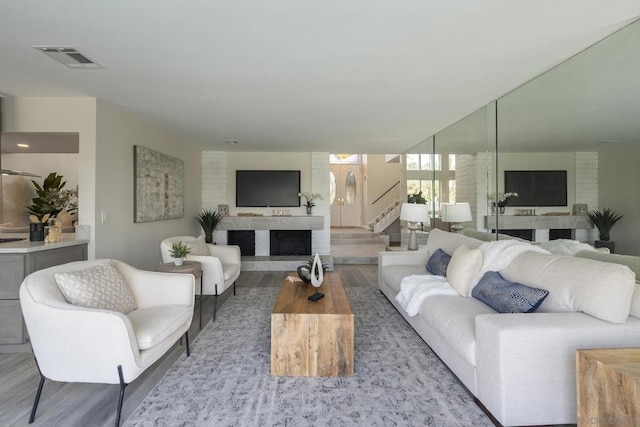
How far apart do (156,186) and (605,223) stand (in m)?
5.19

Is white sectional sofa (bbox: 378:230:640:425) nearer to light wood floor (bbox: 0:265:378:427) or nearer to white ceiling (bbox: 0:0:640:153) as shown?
white ceiling (bbox: 0:0:640:153)

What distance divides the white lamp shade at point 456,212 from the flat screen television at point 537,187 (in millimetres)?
848

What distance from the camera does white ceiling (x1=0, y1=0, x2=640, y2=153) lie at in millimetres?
1917

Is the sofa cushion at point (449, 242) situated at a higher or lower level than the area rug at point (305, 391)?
A: higher

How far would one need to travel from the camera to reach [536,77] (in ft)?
9.78

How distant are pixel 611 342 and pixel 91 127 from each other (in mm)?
4717

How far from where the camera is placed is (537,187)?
3.14 m

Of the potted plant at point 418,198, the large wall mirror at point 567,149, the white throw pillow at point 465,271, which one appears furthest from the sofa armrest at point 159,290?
the potted plant at point 418,198

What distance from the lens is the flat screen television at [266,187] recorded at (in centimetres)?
688

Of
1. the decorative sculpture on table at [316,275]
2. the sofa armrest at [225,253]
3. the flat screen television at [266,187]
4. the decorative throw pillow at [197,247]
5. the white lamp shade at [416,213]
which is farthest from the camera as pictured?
the flat screen television at [266,187]

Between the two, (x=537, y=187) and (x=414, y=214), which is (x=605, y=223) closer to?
(x=537, y=187)

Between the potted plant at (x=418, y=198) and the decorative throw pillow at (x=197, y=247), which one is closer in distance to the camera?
the decorative throw pillow at (x=197, y=247)

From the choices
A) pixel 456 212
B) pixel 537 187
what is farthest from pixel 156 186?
pixel 537 187

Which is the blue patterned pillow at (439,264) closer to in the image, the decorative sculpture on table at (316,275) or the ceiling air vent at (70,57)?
the decorative sculpture on table at (316,275)
